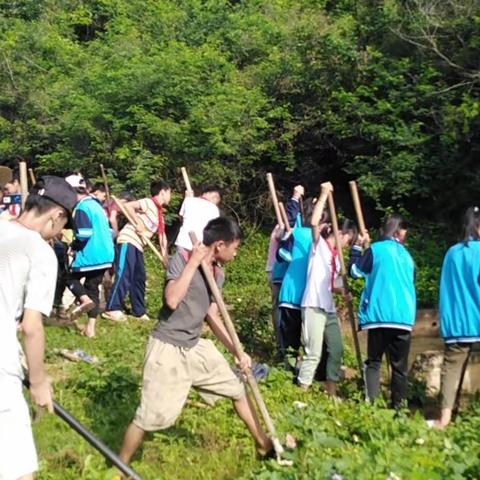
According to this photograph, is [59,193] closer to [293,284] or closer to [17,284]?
[17,284]

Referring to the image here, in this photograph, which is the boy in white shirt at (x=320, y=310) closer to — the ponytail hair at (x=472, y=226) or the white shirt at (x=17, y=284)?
the ponytail hair at (x=472, y=226)

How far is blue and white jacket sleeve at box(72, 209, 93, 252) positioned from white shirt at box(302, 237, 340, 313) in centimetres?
273

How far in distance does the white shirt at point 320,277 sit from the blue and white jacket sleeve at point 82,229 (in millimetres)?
2733

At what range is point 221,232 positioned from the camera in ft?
18.0

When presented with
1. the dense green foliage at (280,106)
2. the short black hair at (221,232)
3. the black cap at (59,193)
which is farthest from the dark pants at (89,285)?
the dense green foliage at (280,106)

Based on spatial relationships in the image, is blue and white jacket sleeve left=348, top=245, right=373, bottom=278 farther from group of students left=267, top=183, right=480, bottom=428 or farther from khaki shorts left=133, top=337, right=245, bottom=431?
khaki shorts left=133, top=337, right=245, bottom=431

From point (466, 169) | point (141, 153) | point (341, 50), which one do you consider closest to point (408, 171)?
point (466, 169)

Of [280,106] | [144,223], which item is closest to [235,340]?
[144,223]

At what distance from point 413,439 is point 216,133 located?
11.2 metres

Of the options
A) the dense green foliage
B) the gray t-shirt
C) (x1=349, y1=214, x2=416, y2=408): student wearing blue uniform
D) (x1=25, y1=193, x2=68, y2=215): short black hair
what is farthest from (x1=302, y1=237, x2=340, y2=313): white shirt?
the dense green foliage

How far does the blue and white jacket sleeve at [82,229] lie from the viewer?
9.55m

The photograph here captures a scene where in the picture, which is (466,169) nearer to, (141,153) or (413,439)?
(141,153)

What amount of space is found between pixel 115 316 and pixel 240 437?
4316 mm

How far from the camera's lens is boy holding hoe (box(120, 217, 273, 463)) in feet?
17.8
